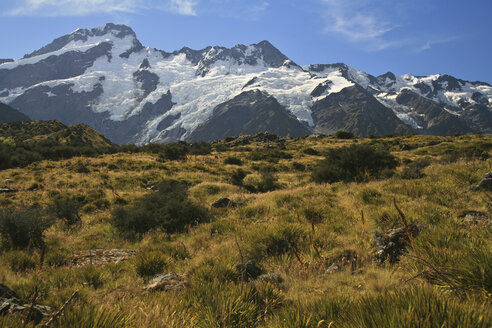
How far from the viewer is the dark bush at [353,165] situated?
1772cm

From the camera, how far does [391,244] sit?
531 cm

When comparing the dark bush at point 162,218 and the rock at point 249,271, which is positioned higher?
the rock at point 249,271

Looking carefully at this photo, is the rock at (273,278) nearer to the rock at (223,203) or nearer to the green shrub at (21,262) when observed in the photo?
the green shrub at (21,262)

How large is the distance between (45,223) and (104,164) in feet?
78.8

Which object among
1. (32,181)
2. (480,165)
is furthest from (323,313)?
(32,181)

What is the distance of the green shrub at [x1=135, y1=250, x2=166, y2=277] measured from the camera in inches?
237

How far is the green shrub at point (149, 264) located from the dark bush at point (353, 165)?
1395cm

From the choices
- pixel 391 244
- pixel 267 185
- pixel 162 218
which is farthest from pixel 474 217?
pixel 267 185

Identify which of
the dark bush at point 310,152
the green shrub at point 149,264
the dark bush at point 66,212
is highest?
the dark bush at point 310,152

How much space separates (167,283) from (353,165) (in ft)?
54.5

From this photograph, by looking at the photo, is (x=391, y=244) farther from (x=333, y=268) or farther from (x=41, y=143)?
(x=41, y=143)

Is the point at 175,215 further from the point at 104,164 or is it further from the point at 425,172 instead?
the point at 104,164

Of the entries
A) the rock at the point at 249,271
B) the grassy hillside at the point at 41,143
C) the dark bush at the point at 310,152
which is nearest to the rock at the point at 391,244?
the rock at the point at 249,271

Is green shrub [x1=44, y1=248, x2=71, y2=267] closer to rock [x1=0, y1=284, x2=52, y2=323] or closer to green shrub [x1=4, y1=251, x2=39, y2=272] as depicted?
green shrub [x1=4, y1=251, x2=39, y2=272]
